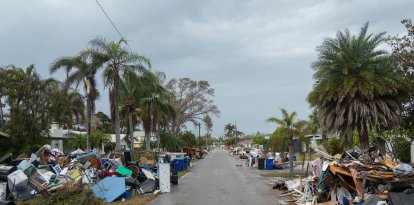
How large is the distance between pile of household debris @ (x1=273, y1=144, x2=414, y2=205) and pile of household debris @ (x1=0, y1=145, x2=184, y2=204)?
19.5 feet

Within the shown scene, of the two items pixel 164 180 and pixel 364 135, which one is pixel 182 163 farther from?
pixel 364 135

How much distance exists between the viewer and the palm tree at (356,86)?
1961 cm

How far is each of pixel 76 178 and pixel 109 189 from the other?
199 cm


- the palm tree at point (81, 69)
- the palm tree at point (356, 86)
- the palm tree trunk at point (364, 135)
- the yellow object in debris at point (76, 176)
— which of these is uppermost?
the palm tree at point (81, 69)

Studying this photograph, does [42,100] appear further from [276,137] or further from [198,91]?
[198,91]

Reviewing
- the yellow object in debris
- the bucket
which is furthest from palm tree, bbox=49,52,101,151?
the bucket

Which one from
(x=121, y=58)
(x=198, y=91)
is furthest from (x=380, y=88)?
(x=198, y=91)

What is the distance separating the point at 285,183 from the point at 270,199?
11.7 ft

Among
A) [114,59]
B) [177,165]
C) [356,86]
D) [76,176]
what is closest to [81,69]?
[114,59]

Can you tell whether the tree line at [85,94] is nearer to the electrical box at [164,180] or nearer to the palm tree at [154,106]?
the palm tree at [154,106]

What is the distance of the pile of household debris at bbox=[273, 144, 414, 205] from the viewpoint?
12516 mm

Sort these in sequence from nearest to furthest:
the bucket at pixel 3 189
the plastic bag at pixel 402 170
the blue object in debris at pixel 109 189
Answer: the plastic bag at pixel 402 170 → the bucket at pixel 3 189 → the blue object in debris at pixel 109 189

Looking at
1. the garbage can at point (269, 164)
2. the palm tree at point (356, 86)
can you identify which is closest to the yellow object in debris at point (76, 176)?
the palm tree at point (356, 86)

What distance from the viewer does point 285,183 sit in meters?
20.6
